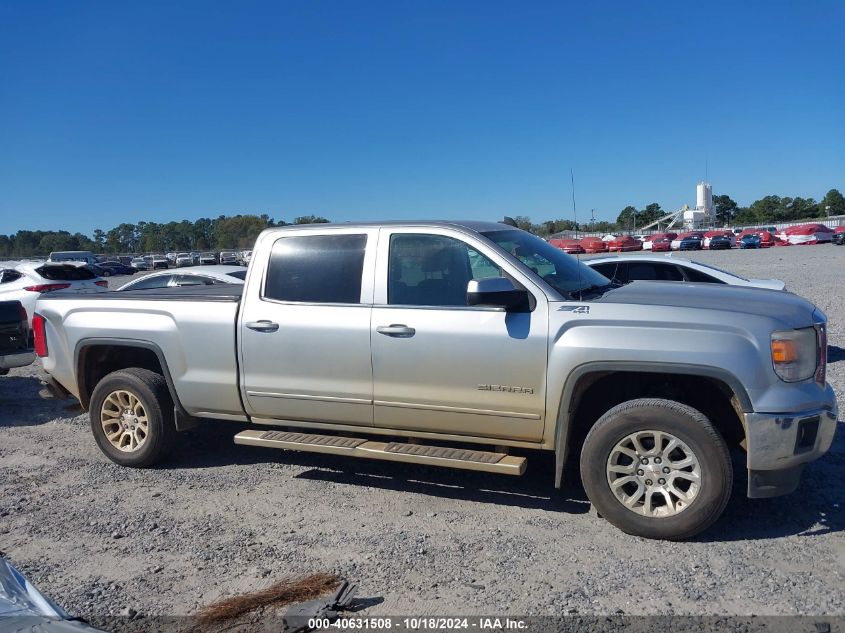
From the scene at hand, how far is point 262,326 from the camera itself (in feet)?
18.2

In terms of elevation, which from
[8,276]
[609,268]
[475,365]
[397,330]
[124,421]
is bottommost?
[124,421]

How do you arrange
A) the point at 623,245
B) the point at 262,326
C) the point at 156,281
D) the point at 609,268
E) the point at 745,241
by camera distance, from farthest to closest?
the point at 623,245 < the point at 745,241 < the point at 156,281 < the point at 609,268 < the point at 262,326

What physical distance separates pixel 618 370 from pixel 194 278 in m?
9.12

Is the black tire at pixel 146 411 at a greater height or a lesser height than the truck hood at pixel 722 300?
lesser

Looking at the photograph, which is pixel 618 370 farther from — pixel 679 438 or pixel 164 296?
pixel 164 296

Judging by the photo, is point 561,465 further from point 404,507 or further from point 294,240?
point 294,240

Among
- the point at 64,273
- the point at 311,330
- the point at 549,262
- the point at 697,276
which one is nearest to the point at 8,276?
the point at 64,273

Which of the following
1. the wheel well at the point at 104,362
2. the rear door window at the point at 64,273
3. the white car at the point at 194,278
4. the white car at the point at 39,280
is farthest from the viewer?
the rear door window at the point at 64,273

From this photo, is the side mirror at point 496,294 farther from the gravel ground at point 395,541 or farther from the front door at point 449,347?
the gravel ground at point 395,541

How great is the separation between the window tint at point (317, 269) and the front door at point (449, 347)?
8.7 inches

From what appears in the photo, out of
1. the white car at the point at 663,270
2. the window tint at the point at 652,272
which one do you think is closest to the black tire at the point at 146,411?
the white car at the point at 663,270

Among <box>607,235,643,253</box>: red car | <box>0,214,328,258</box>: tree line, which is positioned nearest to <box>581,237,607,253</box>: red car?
<box>607,235,643,253</box>: red car

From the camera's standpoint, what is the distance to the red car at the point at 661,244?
2429 inches

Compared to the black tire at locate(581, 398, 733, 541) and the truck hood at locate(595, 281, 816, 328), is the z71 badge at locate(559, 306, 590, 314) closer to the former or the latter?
the truck hood at locate(595, 281, 816, 328)
